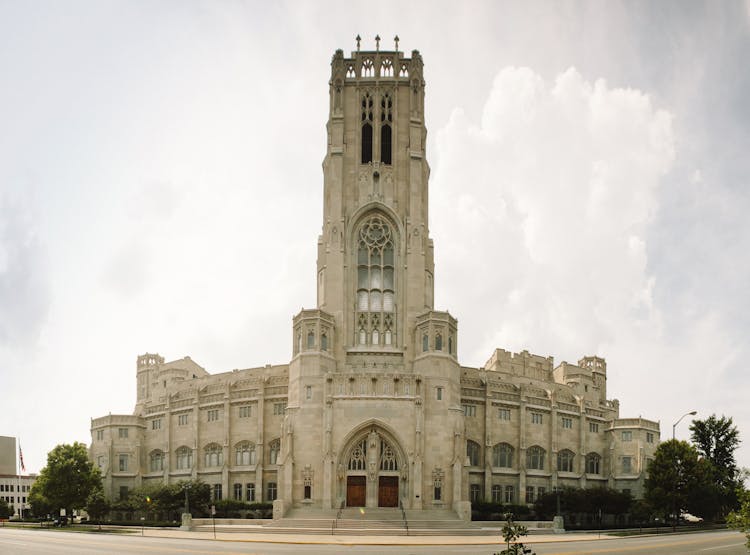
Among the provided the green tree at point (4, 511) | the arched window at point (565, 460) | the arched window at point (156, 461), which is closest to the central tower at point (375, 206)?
the arched window at point (565, 460)

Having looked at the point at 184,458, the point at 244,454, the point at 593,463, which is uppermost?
the point at 244,454

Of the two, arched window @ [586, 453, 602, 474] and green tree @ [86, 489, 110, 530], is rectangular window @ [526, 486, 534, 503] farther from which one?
green tree @ [86, 489, 110, 530]

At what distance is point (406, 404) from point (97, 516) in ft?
110

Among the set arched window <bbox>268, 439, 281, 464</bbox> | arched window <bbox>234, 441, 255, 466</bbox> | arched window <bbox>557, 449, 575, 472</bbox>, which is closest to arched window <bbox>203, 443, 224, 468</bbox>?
arched window <bbox>234, 441, 255, 466</bbox>

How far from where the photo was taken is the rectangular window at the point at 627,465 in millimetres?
92000

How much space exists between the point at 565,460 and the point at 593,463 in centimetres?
459

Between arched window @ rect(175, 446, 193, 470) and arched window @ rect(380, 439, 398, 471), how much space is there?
27.1 metres

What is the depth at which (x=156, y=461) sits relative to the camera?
9275cm

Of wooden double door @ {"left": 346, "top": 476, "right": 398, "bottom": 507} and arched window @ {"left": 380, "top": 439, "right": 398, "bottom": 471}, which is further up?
arched window @ {"left": 380, "top": 439, "right": 398, "bottom": 471}

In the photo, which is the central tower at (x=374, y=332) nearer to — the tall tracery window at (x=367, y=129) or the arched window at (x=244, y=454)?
the tall tracery window at (x=367, y=129)

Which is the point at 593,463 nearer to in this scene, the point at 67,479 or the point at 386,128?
the point at 386,128

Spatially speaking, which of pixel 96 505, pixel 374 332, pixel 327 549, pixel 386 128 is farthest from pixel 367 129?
pixel 327 549

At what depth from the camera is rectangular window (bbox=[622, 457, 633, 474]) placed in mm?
92000

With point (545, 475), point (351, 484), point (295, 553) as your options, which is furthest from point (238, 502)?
point (295, 553)
